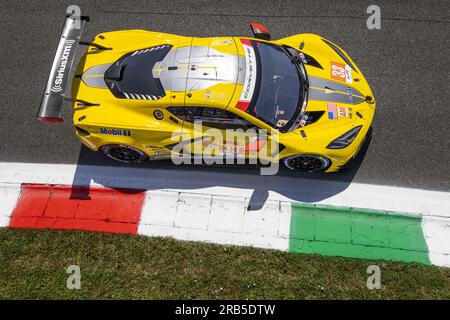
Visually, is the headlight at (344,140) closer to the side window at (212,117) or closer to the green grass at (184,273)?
the side window at (212,117)

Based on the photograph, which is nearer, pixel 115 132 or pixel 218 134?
pixel 218 134

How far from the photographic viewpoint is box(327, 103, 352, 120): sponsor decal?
21.6ft

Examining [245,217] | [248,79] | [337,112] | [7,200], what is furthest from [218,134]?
[7,200]

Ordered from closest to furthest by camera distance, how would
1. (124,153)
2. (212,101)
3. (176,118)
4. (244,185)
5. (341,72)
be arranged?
1. (212,101)
2. (176,118)
3. (341,72)
4. (124,153)
5. (244,185)

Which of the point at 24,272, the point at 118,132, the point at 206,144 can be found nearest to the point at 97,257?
the point at 24,272

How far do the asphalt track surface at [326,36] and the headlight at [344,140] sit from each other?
0.95 metres

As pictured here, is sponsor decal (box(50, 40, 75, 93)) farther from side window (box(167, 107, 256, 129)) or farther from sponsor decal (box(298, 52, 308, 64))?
sponsor decal (box(298, 52, 308, 64))

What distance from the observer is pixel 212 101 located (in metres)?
6.08

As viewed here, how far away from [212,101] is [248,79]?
0.68 meters

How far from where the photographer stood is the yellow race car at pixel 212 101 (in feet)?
20.5

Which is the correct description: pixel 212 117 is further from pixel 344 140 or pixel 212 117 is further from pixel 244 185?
pixel 344 140

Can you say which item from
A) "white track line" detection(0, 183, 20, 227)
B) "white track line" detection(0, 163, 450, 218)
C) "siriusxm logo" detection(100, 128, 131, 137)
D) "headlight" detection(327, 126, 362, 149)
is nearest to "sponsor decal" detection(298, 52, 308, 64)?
"headlight" detection(327, 126, 362, 149)

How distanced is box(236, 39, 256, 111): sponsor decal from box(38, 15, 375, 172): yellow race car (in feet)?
0.05

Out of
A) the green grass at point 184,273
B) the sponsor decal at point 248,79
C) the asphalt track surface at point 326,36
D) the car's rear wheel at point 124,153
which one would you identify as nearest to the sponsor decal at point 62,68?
the car's rear wheel at point 124,153
